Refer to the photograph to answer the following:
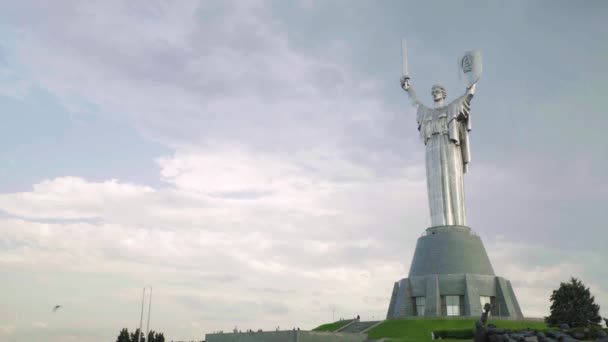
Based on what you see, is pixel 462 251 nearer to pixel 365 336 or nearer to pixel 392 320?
pixel 392 320

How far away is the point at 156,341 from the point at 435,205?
2797 cm

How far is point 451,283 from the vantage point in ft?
155

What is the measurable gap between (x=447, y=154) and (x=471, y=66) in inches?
332

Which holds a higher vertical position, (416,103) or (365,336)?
(416,103)

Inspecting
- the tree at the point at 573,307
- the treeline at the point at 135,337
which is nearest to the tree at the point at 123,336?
the treeline at the point at 135,337

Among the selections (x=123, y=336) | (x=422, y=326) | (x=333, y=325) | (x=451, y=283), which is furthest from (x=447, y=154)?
(x=123, y=336)

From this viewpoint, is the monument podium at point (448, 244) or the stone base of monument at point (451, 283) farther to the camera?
the monument podium at point (448, 244)

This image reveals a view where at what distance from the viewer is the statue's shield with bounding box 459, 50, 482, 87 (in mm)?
51688

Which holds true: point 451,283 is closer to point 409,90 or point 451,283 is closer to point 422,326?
point 422,326

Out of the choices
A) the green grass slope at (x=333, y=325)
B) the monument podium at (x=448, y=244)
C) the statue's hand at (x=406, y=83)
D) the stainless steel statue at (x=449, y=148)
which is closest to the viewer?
the monument podium at (x=448, y=244)

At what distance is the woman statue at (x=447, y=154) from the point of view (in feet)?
170

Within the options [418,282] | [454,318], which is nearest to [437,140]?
[418,282]

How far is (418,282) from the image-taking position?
48.8 m

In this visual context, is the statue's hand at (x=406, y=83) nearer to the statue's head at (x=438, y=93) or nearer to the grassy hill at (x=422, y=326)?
the statue's head at (x=438, y=93)
